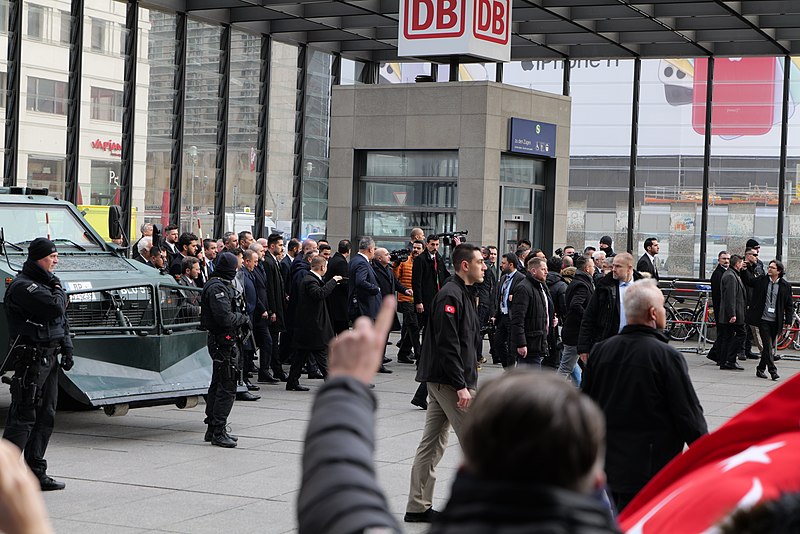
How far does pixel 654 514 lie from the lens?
2.94 metres

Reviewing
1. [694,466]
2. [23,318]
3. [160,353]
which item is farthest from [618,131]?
[694,466]

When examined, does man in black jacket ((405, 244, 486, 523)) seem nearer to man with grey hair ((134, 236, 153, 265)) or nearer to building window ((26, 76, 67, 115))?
man with grey hair ((134, 236, 153, 265))

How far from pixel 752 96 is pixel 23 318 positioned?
70.4ft

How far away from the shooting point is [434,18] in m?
21.8

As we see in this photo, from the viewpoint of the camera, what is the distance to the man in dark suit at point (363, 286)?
55.7 feet

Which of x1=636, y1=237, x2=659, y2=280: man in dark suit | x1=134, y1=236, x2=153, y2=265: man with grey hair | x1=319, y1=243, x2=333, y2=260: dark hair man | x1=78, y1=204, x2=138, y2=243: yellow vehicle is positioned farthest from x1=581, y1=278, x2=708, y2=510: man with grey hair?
x1=78, y1=204, x2=138, y2=243: yellow vehicle

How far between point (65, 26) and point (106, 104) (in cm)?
172

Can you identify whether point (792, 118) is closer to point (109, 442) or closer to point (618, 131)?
point (618, 131)

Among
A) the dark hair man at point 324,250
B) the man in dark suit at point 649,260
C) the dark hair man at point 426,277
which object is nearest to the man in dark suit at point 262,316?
the dark hair man at point 324,250

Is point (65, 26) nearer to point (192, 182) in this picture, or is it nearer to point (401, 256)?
point (192, 182)

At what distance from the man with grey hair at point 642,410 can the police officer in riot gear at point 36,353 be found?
15.9 feet

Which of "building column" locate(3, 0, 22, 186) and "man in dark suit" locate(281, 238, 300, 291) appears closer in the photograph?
"man in dark suit" locate(281, 238, 300, 291)

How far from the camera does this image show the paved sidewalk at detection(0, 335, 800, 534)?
8078mm

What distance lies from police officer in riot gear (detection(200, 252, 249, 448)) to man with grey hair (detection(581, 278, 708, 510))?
5435 mm
